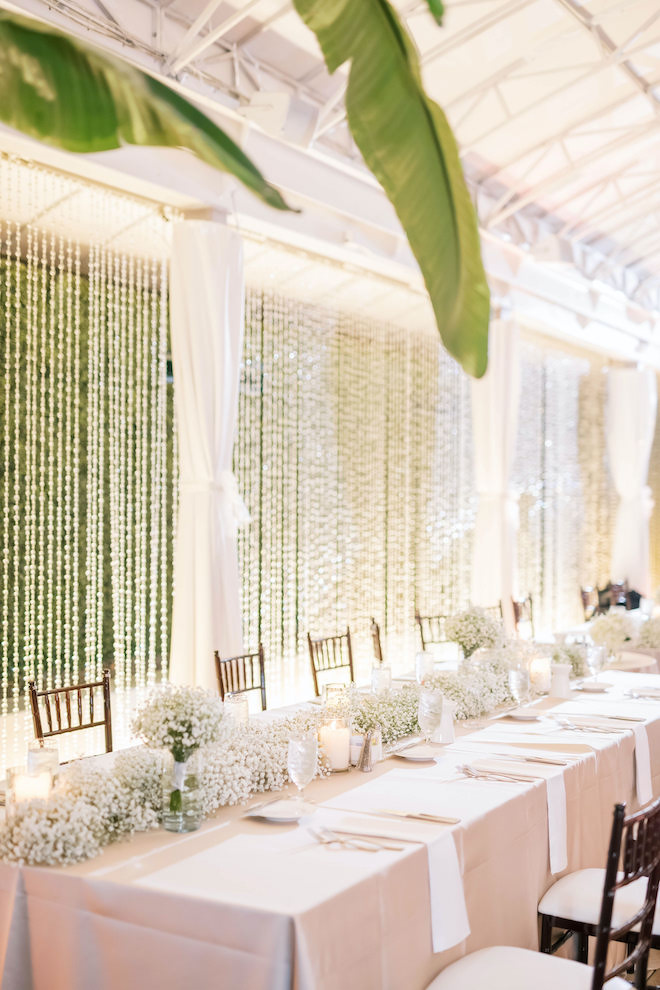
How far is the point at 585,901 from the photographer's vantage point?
252cm

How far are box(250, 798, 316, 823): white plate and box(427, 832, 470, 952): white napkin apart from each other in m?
0.30

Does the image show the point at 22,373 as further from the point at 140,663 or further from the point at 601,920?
the point at 601,920

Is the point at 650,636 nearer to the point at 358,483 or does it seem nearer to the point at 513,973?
the point at 358,483

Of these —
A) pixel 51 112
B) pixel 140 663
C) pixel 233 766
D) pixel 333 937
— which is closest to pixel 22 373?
pixel 140 663

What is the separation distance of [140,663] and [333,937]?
473 cm

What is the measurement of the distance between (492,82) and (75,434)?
3.61 metres

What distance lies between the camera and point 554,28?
19.6ft

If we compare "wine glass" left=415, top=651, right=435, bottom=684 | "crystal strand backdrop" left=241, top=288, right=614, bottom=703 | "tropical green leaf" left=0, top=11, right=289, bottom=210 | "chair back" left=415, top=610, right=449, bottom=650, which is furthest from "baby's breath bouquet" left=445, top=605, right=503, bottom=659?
"tropical green leaf" left=0, top=11, right=289, bottom=210

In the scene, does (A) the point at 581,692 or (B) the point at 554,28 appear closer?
(A) the point at 581,692

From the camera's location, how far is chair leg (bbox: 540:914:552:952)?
254cm

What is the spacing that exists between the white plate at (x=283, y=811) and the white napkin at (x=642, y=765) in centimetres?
133

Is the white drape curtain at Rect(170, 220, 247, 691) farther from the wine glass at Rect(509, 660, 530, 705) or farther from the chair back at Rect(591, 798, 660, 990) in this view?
the chair back at Rect(591, 798, 660, 990)

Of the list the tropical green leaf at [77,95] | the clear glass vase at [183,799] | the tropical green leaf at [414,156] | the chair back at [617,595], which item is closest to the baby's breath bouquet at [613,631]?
the chair back at [617,595]

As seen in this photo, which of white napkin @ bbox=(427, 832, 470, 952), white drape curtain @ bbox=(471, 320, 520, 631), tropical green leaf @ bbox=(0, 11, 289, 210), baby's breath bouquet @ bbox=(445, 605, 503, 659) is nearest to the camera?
tropical green leaf @ bbox=(0, 11, 289, 210)
